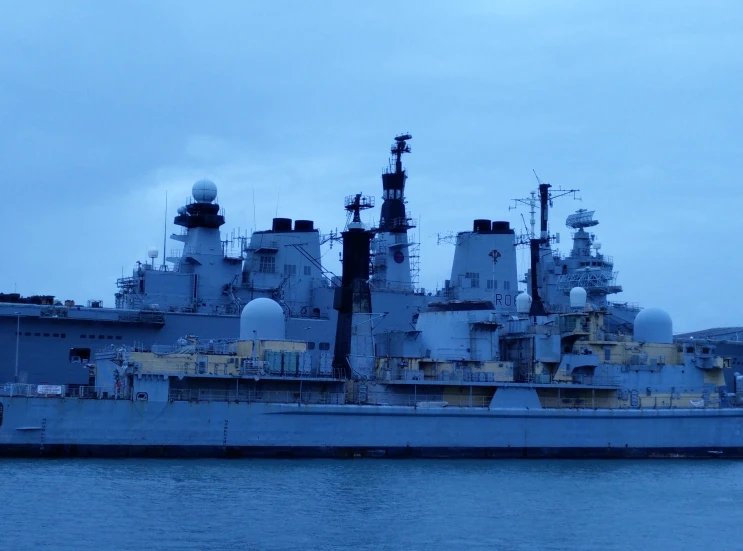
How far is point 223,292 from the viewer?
156 feet

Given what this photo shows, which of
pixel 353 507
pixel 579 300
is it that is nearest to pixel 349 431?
pixel 353 507

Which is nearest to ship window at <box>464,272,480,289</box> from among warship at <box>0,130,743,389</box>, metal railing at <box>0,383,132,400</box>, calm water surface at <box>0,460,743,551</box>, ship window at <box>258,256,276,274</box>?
warship at <box>0,130,743,389</box>


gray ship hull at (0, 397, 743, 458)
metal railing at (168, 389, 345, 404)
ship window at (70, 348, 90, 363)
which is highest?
ship window at (70, 348, 90, 363)

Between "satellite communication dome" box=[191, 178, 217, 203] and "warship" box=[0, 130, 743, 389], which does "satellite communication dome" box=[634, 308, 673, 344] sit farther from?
"satellite communication dome" box=[191, 178, 217, 203]

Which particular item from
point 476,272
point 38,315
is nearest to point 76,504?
point 38,315

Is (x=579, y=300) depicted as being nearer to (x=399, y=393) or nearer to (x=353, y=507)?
(x=399, y=393)

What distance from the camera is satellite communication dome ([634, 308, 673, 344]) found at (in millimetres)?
43750

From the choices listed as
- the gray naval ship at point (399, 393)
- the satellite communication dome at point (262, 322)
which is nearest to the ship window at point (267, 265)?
the gray naval ship at point (399, 393)

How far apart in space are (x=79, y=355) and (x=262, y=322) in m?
10.8

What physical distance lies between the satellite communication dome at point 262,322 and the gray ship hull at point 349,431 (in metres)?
2.91

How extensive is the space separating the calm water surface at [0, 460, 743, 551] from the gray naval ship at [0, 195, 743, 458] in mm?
1338

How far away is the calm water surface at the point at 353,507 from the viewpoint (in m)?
22.2

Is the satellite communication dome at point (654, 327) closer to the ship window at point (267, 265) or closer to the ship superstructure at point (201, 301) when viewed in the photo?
the ship superstructure at point (201, 301)

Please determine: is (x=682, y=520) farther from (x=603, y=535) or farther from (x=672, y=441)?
(x=672, y=441)
